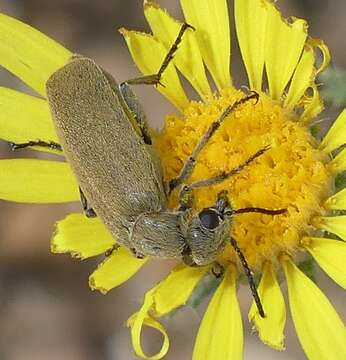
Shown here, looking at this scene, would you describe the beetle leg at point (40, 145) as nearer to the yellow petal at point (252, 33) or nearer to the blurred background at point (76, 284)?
the yellow petal at point (252, 33)

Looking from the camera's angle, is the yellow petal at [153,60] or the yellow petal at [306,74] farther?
the yellow petal at [153,60]

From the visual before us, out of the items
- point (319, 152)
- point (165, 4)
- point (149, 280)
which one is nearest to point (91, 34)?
point (165, 4)

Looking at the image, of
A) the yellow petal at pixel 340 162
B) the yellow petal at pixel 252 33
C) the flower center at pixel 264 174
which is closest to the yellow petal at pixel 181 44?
the yellow petal at pixel 252 33

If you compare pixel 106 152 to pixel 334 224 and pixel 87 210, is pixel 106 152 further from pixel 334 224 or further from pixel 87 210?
pixel 334 224

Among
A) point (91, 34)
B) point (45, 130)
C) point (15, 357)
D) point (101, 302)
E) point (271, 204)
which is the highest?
point (271, 204)

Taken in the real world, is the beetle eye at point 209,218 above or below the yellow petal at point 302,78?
below

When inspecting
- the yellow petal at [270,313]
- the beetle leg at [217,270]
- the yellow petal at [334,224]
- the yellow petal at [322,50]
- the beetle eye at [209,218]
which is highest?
the yellow petal at [322,50]

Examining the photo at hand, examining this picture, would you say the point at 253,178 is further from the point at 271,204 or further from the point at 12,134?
the point at 12,134

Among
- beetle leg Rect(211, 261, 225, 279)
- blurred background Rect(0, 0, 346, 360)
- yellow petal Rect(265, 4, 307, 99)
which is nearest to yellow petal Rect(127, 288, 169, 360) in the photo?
beetle leg Rect(211, 261, 225, 279)
